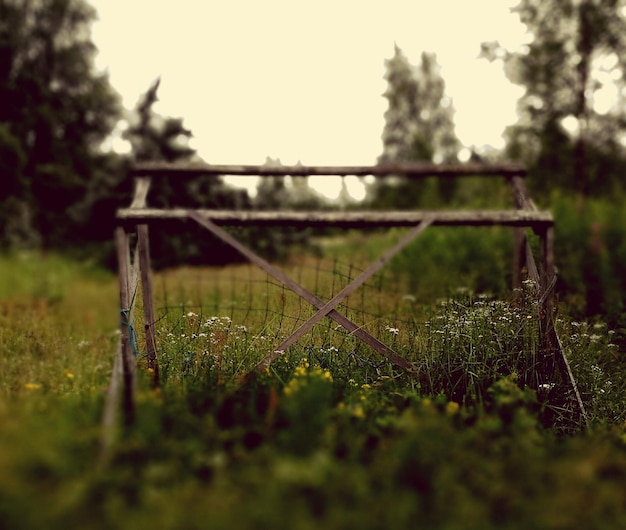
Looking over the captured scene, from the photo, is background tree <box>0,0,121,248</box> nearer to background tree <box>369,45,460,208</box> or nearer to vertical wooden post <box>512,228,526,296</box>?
vertical wooden post <box>512,228,526,296</box>

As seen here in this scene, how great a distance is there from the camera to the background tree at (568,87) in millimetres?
15008

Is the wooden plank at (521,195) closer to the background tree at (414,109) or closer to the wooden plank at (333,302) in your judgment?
the wooden plank at (333,302)

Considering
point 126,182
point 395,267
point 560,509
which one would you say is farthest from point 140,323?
point 126,182

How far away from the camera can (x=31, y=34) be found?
822 inches

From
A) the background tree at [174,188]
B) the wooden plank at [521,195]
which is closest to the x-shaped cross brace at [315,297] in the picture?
the wooden plank at [521,195]

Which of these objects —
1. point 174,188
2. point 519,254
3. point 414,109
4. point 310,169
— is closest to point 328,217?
point 310,169

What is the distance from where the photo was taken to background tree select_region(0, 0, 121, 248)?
18.4 metres

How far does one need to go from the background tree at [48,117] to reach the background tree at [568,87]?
497 inches

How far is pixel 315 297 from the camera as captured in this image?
4711mm

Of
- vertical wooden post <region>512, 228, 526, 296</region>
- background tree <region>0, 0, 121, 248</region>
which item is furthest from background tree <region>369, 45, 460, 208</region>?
vertical wooden post <region>512, 228, 526, 296</region>

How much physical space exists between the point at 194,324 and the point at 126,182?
985cm

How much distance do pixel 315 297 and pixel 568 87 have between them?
13583mm

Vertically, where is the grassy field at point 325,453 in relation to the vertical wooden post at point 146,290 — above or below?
below

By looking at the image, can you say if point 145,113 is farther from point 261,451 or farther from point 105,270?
point 261,451
